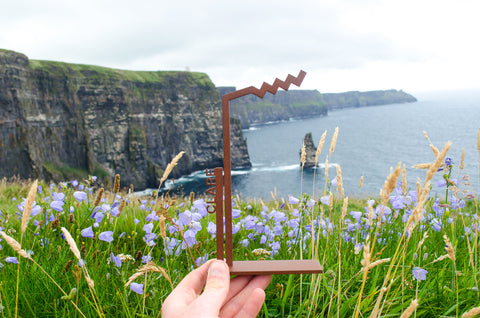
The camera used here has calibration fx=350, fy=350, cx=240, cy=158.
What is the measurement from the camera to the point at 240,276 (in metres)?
2.20

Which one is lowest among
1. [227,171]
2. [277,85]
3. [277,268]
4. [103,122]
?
[277,268]

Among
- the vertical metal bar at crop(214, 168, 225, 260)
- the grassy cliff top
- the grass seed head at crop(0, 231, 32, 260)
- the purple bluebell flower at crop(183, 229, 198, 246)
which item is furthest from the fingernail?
the grassy cliff top

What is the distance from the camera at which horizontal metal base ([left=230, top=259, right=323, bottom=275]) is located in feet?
6.47

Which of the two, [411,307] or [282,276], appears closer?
[411,307]

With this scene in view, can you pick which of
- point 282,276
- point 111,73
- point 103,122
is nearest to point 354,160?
point 103,122

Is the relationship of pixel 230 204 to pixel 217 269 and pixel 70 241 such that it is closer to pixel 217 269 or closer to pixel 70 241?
pixel 217 269

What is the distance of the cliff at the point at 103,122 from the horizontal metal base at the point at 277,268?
69.6 metres

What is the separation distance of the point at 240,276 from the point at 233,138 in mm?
105304

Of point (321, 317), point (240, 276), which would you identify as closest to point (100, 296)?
point (240, 276)

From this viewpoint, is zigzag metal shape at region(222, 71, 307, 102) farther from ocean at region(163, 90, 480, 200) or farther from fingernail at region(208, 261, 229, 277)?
ocean at region(163, 90, 480, 200)

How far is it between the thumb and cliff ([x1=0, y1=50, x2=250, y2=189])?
229 feet

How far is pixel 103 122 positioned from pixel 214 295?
89.5 meters

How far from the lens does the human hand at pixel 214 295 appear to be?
160 cm

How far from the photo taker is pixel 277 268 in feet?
6.64
